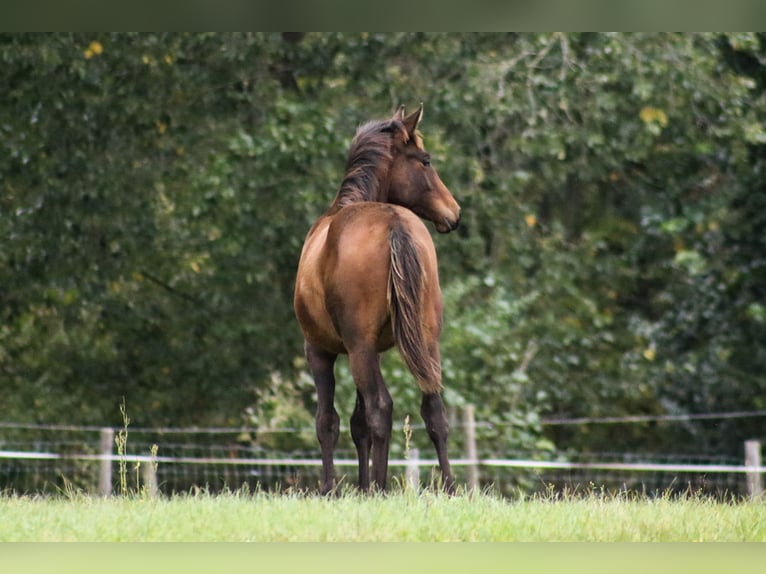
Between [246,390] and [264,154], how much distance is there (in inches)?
123

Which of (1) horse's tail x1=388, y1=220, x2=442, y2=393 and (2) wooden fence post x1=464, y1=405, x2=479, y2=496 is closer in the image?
(1) horse's tail x1=388, y1=220, x2=442, y2=393

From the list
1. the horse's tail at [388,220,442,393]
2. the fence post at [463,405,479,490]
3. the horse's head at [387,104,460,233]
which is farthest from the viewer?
the fence post at [463,405,479,490]

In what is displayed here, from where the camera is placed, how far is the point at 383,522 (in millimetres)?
4137

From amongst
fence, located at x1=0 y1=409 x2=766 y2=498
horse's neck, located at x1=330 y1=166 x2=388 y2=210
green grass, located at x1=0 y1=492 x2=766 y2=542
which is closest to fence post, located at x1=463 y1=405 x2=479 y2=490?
fence, located at x1=0 y1=409 x2=766 y2=498

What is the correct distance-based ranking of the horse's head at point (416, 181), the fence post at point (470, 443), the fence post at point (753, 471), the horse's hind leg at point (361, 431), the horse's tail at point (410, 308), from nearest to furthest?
the horse's tail at point (410, 308), the horse's hind leg at point (361, 431), the horse's head at point (416, 181), the fence post at point (753, 471), the fence post at point (470, 443)

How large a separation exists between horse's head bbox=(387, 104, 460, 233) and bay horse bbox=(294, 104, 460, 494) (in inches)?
2.8

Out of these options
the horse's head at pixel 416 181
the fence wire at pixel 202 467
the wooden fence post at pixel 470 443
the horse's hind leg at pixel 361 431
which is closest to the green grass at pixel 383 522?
the horse's hind leg at pixel 361 431

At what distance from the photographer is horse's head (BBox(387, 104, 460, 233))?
700 cm

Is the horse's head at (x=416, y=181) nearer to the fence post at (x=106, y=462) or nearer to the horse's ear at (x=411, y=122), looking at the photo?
the horse's ear at (x=411, y=122)

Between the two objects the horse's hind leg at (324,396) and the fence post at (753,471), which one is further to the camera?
the fence post at (753,471)

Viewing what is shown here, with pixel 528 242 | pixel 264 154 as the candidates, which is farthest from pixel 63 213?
pixel 528 242

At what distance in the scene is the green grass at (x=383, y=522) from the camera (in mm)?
3969

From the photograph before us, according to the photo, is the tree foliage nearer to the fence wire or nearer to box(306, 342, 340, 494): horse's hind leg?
the fence wire

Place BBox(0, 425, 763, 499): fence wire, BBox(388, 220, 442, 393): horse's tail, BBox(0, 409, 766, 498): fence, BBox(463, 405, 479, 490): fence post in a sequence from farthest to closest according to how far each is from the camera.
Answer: BBox(0, 425, 763, 499): fence wire, BBox(0, 409, 766, 498): fence, BBox(463, 405, 479, 490): fence post, BBox(388, 220, 442, 393): horse's tail
